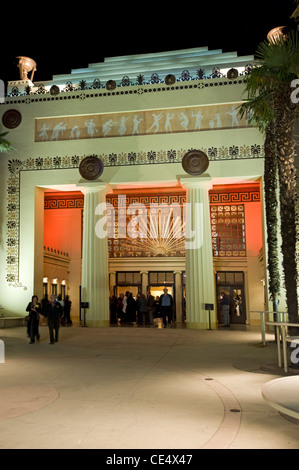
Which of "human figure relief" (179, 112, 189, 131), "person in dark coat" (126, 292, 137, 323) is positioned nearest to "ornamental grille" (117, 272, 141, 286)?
"person in dark coat" (126, 292, 137, 323)

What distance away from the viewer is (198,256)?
54.7 feet

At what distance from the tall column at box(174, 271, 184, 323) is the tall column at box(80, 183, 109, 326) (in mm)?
4943

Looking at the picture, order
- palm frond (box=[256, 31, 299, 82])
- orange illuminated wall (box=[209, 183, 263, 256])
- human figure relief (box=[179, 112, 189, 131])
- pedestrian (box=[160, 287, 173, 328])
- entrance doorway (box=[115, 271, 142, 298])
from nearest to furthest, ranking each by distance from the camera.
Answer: palm frond (box=[256, 31, 299, 82]), pedestrian (box=[160, 287, 173, 328]), human figure relief (box=[179, 112, 189, 131]), orange illuminated wall (box=[209, 183, 263, 256]), entrance doorway (box=[115, 271, 142, 298])

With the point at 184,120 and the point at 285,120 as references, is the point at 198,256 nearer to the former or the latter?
the point at 184,120

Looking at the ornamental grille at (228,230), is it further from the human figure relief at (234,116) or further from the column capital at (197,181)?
the human figure relief at (234,116)

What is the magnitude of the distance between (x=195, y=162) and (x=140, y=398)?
40.8 feet

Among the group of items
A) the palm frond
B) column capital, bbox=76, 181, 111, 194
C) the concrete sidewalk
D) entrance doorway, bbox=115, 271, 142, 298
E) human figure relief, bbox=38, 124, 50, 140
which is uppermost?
human figure relief, bbox=38, 124, 50, 140

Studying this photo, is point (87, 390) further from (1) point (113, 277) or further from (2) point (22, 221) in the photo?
(1) point (113, 277)

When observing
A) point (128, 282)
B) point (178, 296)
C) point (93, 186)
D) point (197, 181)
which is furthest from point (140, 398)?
point (128, 282)

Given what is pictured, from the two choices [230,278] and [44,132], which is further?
[230,278]

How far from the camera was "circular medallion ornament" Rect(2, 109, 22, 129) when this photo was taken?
18.6m

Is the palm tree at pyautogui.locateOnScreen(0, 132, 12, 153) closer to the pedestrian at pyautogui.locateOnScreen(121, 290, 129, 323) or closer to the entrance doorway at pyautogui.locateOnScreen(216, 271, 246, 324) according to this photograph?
the pedestrian at pyautogui.locateOnScreen(121, 290, 129, 323)

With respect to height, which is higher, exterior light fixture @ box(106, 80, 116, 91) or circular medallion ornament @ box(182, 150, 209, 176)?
exterior light fixture @ box(106, 80, 116, 91)
